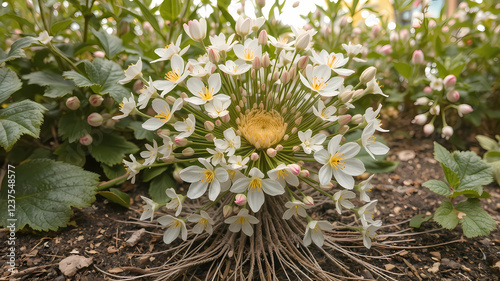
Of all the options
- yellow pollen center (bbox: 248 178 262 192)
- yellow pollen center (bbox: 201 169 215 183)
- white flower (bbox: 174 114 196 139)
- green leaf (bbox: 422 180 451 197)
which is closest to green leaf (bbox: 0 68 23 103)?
white flower (bbox: 174 114 196 139)

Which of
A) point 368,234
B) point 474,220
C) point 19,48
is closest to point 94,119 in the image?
point 19,48

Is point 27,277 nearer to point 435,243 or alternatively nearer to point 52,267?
point 52,267

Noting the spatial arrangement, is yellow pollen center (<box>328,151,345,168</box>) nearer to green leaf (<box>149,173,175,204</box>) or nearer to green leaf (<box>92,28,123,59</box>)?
green leaf (<box>149,173,175,204</box>)

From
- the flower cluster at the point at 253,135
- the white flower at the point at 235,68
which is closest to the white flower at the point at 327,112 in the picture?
the flower cluster at the point at 253,135

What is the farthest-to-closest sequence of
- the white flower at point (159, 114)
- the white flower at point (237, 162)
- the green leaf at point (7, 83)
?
the green leaf at point (7, 83), the white flower at point (159, 114), the white flower at point (237, 162)

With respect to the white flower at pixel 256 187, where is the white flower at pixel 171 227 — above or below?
below

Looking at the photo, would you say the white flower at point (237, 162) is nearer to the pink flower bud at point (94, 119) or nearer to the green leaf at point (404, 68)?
the pink flower bud at point (94, 119)
